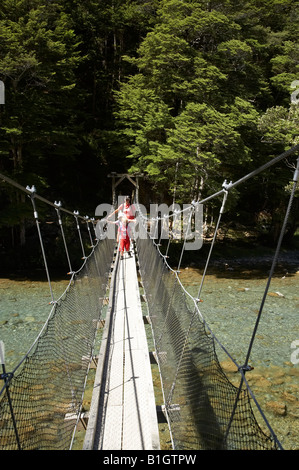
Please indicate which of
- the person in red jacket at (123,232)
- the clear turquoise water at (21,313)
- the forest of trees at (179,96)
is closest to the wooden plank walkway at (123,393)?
the clear turquoise water at (21,313)

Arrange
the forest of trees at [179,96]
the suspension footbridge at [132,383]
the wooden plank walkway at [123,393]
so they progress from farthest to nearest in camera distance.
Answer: the forest of trees at [179,96] → the wooden plank walkway at [123,393] → the suspension footbridge at [132,383]

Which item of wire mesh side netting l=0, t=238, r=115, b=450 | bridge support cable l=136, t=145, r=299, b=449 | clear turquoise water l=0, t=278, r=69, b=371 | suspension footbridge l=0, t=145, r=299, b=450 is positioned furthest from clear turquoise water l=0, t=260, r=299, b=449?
wire mesh side netting l=0, t=238, r=115, b=450

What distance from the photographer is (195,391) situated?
1.88 metres

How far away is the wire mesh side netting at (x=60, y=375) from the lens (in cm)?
184

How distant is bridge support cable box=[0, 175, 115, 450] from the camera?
182 centimetres

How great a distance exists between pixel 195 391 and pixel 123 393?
0.51 m

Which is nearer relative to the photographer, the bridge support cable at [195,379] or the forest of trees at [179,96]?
the bridge support cable at [195,379]

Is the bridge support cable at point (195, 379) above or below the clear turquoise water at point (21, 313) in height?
above

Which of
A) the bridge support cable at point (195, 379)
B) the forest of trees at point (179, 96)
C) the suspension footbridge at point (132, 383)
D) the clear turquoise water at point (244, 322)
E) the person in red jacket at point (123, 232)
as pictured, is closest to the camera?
the bridge support cable at point (195, 379)

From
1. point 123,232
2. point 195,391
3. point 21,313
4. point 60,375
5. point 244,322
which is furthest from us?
point 21,313

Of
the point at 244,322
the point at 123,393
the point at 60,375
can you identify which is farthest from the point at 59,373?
the point at 244,322

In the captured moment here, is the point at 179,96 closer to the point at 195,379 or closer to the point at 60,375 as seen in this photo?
the point at 60,375

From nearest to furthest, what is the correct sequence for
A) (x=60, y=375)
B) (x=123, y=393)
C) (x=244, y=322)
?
(x=123, y=393), (x=60, y=375), (x=244, y=322)

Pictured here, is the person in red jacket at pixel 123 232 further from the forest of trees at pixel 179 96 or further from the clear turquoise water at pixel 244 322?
the forest of trees at pixel 179 96
